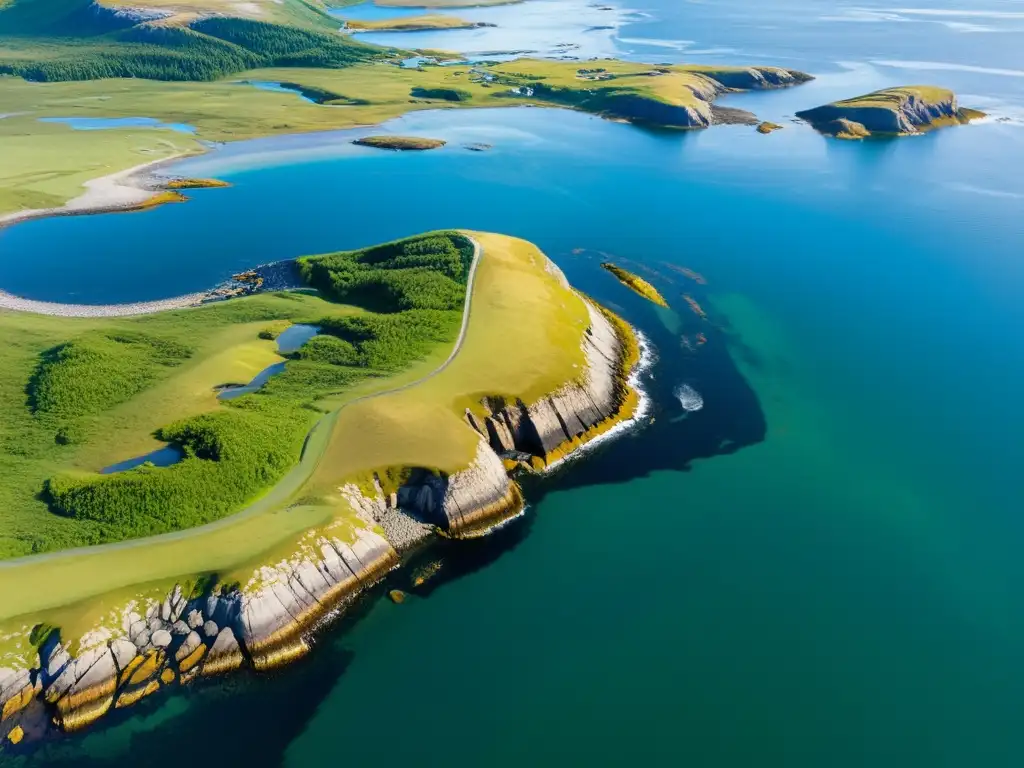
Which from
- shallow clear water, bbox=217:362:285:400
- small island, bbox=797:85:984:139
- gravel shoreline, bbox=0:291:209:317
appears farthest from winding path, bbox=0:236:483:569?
small island, bbox=797:85:984:139

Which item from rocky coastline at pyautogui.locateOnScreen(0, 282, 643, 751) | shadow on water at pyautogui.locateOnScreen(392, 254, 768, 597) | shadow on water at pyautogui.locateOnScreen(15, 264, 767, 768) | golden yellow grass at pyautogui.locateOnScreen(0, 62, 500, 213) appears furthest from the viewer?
golden yellow grass at pyautogui.locateOnScreen(0, 62, 500, 213)

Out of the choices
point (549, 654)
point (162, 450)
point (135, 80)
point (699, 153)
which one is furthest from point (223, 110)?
point (549, 654)

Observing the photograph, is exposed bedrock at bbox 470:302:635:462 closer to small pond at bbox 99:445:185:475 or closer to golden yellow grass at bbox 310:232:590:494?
golden yellow grass at bbox 310:232:590:494

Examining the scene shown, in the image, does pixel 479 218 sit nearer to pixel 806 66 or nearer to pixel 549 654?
pixel 549 654

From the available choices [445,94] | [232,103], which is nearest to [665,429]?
[445,94]

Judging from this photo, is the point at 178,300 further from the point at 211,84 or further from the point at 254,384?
the point at 211,84

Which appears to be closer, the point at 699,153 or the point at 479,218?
the point at 479,218

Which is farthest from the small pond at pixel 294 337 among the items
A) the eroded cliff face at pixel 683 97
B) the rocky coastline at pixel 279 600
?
the eroded cliff face at pixel 683 97
